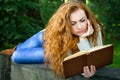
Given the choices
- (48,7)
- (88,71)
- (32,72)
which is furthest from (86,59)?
(48,7)

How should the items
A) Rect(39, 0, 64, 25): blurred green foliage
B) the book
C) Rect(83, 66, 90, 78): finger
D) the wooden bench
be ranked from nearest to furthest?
the book < Rect(83, 66, 90, 78): finger < the wooden bench < Rect(39, 0, 64, 25): blurred green foliage

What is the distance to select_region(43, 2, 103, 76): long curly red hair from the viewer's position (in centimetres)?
285

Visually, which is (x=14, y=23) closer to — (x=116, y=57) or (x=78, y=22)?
(x=116, y=57)

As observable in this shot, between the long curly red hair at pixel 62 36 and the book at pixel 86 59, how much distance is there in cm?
20

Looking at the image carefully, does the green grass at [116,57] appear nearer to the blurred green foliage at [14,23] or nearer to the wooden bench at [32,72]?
the blurred green foliage at [14,23]

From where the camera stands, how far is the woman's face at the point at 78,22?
281 cm

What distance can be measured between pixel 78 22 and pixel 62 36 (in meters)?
0.17

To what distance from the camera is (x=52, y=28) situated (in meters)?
2.97

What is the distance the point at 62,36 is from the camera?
2.88m

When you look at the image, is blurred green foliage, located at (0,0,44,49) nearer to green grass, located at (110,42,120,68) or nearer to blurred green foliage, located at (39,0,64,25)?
green grass, located at (110,42,120,68)

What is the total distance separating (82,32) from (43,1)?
719 centimetres

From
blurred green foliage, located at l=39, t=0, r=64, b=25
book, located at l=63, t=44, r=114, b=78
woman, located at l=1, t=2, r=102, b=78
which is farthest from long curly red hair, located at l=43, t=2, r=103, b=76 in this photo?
blurred green foliage, located at l=39, t=0, r=64, b=25

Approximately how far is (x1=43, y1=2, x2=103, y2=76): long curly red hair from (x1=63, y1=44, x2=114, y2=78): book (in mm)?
204

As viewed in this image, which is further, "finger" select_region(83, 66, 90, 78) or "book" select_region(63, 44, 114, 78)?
"finger" select_region(83, 66, 90, 78)
